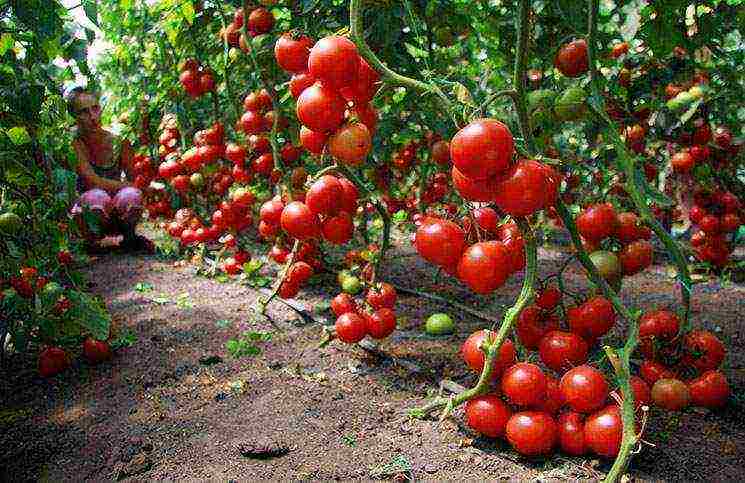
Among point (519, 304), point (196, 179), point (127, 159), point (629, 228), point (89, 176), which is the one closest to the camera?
point (519, 304)

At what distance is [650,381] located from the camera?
1861 mm

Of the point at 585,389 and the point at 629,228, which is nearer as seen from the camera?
the point at 585,389

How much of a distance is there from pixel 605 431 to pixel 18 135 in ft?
6.44

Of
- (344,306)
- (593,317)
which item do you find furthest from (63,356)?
(593,317)

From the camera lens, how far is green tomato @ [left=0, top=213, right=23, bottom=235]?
2.10m

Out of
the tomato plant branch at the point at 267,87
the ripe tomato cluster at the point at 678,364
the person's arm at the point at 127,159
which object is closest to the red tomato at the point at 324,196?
the tomato plant branch at the point at 267,87

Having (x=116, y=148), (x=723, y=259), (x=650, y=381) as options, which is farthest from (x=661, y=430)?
(x=116, y=148)

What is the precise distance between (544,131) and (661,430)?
904mm

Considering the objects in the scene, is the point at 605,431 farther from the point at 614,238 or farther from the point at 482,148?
the point at 482,148

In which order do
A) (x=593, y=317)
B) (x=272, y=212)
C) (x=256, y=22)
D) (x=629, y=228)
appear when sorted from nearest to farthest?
(x=593, y=317), (x=629, y=228), (x=272, y=212), (x=256, y=22)

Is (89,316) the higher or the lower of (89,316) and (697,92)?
the lower

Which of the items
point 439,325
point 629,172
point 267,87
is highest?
point 267,87

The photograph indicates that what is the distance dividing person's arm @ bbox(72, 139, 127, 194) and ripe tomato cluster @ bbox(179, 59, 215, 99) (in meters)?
1.79

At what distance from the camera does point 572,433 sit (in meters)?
1.58
